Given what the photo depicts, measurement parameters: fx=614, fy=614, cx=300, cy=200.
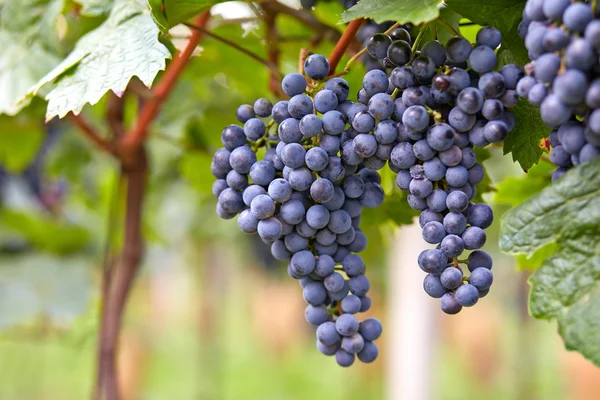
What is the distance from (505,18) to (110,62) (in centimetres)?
38

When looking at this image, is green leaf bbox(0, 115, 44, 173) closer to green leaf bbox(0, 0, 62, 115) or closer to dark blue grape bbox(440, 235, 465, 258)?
green leaf bbox(0, 0, 62, 115)

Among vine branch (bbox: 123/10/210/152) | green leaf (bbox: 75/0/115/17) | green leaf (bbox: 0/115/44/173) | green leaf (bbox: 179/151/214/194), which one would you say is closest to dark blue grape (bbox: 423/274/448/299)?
vine branch (bbox: 123/10/210/152)

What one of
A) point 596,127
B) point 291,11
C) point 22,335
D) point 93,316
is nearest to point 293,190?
point 596,127

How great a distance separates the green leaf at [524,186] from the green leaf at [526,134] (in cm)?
24

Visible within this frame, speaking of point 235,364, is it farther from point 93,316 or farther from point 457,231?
point 457,231

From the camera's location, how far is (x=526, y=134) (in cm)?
51

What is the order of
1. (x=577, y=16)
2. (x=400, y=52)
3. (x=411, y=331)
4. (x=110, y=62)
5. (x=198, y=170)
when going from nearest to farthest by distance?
(x=577, y=16), (x=400, y=52), (x=110, y=62), (x=198, y=170), (x=411, y=331)

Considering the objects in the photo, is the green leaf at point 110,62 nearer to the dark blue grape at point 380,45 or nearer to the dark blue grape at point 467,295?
the dark blue grape at point 380,45

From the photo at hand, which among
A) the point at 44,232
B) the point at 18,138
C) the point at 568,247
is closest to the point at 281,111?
the point at 568,247

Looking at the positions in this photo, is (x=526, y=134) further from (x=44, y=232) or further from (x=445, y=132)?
(x=44, y=232)

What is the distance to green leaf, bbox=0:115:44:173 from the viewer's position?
1.21 meters

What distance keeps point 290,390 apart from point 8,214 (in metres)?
3.48

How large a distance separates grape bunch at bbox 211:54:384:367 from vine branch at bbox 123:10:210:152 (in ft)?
0.64

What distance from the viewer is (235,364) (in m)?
5.50
